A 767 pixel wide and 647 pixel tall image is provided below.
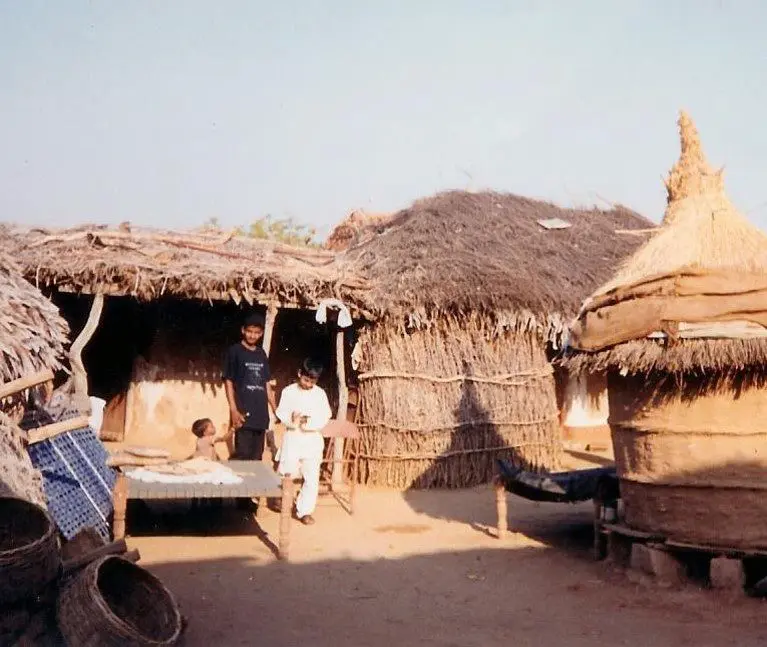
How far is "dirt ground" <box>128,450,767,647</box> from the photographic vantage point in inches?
185

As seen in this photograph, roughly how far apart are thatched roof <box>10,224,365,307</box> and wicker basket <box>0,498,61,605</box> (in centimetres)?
508

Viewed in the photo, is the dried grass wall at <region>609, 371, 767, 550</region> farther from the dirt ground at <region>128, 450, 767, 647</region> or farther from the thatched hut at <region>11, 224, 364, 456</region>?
the thatched hut at <region>11, 224, 364, 456</region>

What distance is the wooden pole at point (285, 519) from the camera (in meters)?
6.43

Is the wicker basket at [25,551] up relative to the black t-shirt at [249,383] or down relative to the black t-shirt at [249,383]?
down

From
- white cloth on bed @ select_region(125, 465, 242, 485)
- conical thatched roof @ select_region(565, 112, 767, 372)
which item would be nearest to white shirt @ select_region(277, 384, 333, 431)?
white cloth on bed @ select_region(125, 465, 242, 485)

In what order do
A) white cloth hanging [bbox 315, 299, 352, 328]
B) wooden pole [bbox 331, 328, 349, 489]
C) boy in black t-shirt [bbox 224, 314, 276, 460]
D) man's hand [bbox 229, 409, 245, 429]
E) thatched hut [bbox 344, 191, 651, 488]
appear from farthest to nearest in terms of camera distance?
thatched hut [bbox 344, 191, 651, 488] < wooden pole [bbox 331, 328, 349, 489] < white cloth hanging [bbox 315, 299, 352, 328] < boy in black t-shirt [bbox 224, 314, 276, 460] < man's hand [bbox 229, 409, 245, 429]

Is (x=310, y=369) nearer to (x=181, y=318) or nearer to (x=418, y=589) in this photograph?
(x=418, y=589)

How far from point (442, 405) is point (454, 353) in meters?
0.74

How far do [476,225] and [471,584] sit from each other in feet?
25.0

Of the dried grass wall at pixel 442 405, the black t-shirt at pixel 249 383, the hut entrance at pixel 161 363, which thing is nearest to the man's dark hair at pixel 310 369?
the black t-shirt at pixel 249 383

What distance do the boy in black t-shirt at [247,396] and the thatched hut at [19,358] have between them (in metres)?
1.86

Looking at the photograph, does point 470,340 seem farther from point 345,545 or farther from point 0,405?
point 0,405

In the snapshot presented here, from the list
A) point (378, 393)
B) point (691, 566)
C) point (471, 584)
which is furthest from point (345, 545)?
point (378, 393)

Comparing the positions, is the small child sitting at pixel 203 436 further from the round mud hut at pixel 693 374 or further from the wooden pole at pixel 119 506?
the round mud hut at pixel 693 374
